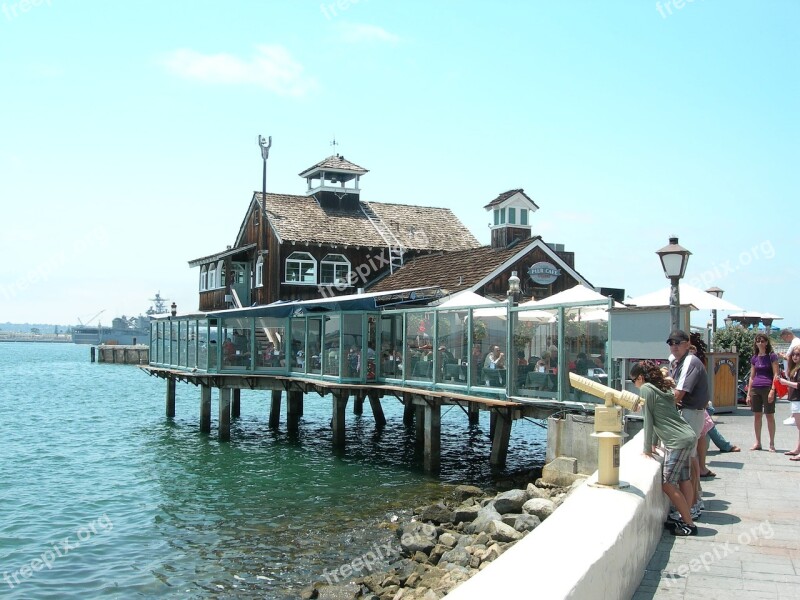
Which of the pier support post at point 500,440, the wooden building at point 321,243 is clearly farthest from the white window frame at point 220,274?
the pier support post at point 500,440

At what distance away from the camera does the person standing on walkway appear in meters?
7.92

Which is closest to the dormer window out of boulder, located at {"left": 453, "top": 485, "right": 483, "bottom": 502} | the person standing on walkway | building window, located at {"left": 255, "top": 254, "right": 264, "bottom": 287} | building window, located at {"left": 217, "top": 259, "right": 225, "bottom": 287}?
building window, located at {"left": 255, "top": 254, "right": 264, "bottom": 287}

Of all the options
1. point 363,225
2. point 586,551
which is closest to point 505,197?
point 363,225

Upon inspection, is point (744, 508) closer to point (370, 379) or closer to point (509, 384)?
point (509, 384)

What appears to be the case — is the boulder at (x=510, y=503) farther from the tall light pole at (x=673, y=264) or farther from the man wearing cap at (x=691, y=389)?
the man wearing cap at (x=691, y=389)

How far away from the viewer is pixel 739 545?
772 centimetres

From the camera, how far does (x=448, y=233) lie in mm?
41500

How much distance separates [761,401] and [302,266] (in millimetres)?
25315

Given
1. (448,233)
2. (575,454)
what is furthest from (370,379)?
(448,233)

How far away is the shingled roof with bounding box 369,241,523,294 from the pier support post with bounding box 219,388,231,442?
8.51 meters

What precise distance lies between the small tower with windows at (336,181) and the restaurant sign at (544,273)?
1209 centimetres

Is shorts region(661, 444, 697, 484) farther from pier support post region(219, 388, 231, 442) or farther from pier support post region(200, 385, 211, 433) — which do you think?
pier support post region(200, 385, 211, 433)

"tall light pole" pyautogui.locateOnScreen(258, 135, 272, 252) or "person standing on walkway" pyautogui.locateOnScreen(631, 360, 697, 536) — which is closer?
"person standing on walkway" pyautogui.locateOnScreen(631, 360, 697, 536)

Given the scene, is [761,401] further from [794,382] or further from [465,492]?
[465,492]
